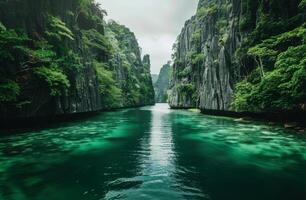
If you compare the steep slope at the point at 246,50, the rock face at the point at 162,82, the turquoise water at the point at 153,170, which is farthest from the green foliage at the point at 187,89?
the rock face at the point at 162,82

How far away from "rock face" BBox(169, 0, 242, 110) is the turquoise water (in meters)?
19.7

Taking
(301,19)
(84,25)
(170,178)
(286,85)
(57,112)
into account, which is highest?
(84,25)

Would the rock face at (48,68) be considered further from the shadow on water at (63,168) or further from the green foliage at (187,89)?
the green foliage at (187,89)

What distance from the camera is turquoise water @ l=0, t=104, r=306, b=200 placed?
6.18 m

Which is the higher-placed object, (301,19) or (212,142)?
(301,19)

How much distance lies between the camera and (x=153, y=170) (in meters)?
8.41

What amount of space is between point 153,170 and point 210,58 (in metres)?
32.4

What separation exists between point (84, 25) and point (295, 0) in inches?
1257

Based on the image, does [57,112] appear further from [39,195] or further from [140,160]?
[39,195]

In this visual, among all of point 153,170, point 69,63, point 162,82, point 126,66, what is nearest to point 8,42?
point 69,63

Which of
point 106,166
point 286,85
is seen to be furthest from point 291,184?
point 286,85

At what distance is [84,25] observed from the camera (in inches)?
1661

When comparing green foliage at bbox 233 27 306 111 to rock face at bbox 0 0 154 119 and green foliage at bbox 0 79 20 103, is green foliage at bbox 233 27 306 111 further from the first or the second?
green foliage at bbox 0 79 20 103

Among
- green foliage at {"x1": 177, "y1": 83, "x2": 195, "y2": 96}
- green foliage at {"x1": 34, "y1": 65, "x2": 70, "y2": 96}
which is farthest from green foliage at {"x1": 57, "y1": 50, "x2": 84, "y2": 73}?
green foliage at {"x1": 177, "y1": 83, "x2": 195, "y2": 96}
